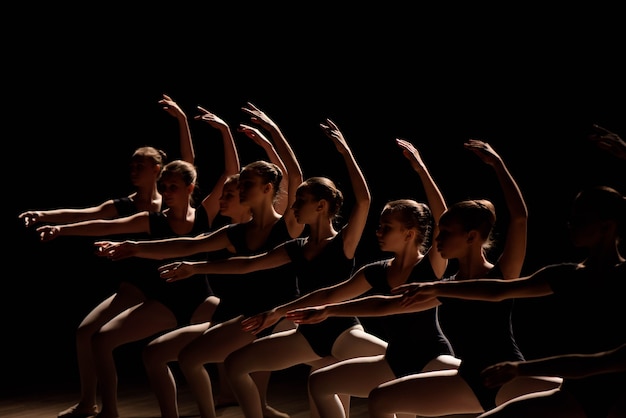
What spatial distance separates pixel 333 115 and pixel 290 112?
307 millimetres

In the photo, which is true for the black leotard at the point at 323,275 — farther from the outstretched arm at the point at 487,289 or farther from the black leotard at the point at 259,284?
the outstretched arm at the point at 487,289

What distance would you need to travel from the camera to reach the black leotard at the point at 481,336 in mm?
3135

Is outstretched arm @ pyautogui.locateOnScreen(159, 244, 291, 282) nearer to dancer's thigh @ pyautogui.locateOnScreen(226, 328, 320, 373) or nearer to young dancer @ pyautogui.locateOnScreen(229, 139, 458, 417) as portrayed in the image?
dancer's thigh @ pyautogui.locateOnScreen(226, 328, 320, 373)

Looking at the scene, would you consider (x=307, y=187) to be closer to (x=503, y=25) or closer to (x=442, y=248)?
(x=442, y=248)

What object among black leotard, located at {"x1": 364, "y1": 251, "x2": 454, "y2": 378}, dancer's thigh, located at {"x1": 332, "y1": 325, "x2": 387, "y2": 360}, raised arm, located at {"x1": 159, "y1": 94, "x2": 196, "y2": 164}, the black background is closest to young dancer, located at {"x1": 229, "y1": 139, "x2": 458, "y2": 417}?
black leotard, located at {"x1": 364, "y1": 251, "x2": 454, "y2": 378}

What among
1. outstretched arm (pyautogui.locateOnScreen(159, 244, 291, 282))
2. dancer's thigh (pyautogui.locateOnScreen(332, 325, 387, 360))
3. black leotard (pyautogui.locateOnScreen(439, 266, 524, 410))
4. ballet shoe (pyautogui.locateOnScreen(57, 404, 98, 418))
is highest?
outstretched arm (pyautogui.locateOnScreen(159, 244, 291, 282))

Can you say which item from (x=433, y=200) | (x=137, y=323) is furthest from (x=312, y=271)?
(x=137, y=323)

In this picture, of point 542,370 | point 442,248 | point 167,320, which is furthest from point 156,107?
point 542,370

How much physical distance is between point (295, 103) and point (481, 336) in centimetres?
325

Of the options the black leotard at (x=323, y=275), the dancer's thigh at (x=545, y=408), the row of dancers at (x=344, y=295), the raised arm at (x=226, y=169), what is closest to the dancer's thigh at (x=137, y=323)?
the row of dancers at (x=344, y=295)

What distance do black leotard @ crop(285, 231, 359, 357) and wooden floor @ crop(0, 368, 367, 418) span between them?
0.77m

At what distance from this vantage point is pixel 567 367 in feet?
8.61

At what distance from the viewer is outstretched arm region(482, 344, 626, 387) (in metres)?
2.58

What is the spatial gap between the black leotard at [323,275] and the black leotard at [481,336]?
A: 71 centimetres
